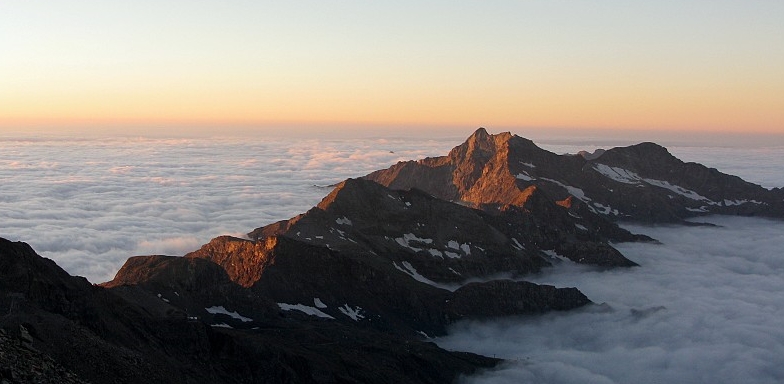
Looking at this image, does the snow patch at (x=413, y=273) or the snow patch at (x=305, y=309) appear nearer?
the snow patch at (x=305, y=309)

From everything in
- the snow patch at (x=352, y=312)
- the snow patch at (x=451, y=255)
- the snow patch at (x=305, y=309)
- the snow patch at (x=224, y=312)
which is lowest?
the snow patch at (x=352, y=312)

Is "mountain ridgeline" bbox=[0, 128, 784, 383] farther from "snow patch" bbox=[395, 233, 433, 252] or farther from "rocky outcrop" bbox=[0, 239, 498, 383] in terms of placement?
"snow patch" bbox=[395, 233, 433, 252]

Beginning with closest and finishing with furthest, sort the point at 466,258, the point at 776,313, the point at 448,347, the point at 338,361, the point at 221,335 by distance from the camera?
the point at 221,335
the point at 338,361
the point at 448,347
the point at 776,313
the point at 466,258

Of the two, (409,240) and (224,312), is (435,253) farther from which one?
(224,312)

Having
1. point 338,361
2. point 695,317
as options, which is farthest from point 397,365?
point 695,317

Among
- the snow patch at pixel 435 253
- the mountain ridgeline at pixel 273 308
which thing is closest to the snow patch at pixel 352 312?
the mountain ridgeline at pixel 273 308

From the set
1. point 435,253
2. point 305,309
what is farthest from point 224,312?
point 435,253

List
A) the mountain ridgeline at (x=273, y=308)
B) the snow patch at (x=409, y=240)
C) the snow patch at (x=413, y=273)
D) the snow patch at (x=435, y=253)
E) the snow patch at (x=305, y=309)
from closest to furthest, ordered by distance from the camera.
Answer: the mountain ridgeline at (x=273, y=308), the snow patch at (x=305, y=309), the snow patch at (x=413, y=273), the snow patch at (x=435, y=253), the snow patch at (x=409, y=240)

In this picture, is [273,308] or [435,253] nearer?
[273,308]

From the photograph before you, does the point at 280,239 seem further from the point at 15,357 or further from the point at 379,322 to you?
the point at 15,357

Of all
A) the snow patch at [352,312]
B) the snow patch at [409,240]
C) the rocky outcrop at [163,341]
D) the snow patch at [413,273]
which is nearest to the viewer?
the rocky outcrop at [163,341]

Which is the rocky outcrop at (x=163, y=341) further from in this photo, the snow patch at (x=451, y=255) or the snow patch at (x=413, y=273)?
the snow patch at (x=451, y=255)
